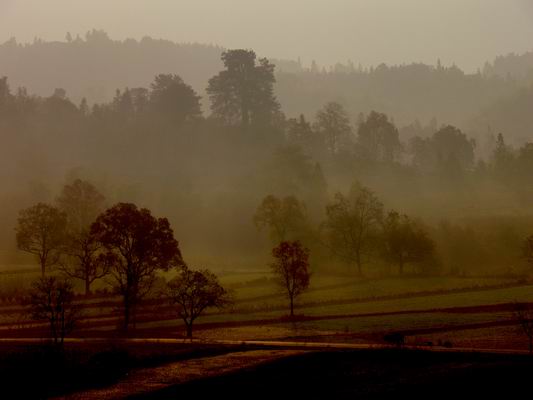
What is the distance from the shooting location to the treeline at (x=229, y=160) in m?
122

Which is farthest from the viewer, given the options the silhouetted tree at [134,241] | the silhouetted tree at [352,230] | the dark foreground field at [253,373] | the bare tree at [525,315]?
the silhouetted tree at [352,230]

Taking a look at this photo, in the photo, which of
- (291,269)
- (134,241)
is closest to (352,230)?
(291,269)

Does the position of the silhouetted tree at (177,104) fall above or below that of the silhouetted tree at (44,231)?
above

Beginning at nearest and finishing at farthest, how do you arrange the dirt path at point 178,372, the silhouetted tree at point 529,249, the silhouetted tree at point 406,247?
the dirt path at point 178,372
the silhouetted tree at point 529,249
the silhouetted tree at point 406,247

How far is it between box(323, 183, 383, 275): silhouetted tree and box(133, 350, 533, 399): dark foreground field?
50.1 m

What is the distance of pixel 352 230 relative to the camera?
94938 mm

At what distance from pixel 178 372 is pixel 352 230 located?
58.2m

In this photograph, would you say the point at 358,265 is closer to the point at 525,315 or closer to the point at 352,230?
the point at 352,230

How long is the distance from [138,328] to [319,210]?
6389cm

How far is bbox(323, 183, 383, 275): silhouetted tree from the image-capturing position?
94.2 meters

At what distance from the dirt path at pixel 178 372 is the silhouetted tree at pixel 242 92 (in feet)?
370


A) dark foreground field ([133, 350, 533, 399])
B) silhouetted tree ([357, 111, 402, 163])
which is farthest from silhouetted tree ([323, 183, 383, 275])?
silhouetted tree ([357, 111, 402, 163])

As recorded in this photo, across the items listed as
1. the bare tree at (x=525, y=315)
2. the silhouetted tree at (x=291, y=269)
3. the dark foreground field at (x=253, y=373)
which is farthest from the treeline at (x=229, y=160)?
the dark foreground field at (x=253, y=373)

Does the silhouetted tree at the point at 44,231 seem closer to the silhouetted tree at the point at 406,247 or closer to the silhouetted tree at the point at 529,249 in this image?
the silhouetted tree at the point at 406,247
